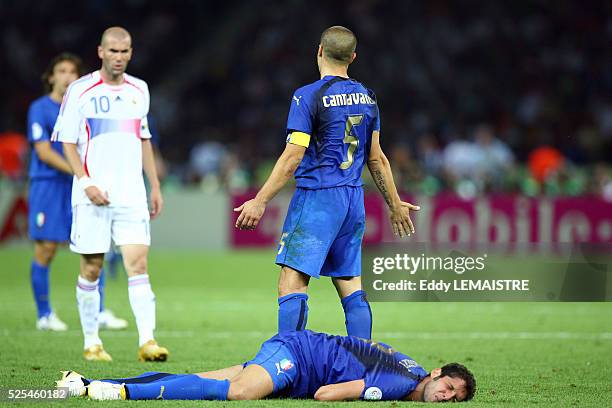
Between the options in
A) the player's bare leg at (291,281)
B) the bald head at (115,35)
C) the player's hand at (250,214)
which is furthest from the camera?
the bald head at (115,35)

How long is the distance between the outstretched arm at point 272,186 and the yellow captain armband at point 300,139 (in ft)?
0.07

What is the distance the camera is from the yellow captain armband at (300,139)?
727 centimetres

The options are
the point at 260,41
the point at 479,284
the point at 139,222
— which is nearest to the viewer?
the point at 479,284

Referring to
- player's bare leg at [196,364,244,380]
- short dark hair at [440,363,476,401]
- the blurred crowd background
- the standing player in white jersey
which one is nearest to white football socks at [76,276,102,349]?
the standing player in white jersey

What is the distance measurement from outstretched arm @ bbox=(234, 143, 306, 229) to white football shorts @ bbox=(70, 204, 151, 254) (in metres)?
1.92

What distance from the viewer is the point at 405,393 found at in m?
6.80

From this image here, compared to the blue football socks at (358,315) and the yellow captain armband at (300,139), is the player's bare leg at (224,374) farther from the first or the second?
the yellow captain armband at (300,139)

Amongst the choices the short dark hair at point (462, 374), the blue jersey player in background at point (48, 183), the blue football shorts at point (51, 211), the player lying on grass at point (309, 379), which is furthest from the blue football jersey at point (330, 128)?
the blue football shorts at point (51, 211)

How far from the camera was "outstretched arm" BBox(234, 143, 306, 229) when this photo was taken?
23.2ft

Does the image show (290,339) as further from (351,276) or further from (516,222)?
(516,222)

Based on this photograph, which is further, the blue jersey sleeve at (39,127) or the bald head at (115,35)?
the blue jersey sleeve at (39,127)

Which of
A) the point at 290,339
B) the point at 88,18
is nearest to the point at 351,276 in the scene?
the point at 290,339

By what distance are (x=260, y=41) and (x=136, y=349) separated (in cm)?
1984

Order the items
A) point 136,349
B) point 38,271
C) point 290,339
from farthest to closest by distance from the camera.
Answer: point 38,271 < point 136,349 < point 290,339
